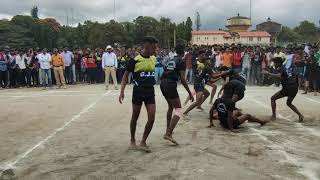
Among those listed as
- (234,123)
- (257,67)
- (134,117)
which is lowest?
(234,123)

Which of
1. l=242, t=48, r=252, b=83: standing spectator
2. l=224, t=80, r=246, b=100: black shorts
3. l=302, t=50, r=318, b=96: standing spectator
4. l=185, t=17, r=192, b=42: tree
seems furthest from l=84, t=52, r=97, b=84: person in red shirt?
l=185, t=17, r=192, b=42: tree

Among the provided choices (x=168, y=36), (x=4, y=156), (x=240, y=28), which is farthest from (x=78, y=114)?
(x=240, y=28)

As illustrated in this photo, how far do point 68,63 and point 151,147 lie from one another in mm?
17097

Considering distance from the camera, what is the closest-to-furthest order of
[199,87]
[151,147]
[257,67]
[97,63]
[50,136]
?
[151,147], [50,136], [199,87], [257,67], [97,63]

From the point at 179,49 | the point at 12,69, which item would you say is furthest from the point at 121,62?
the point at 179,49

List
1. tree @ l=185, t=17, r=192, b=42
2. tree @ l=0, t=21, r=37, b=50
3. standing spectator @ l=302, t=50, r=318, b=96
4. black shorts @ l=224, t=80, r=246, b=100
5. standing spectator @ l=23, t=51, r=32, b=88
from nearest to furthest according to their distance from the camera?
black shorts @ l=224, t=80, r=246, b=100 → standing spectator @ l=302, t=50, r=318, b=96 → standing spectator @ l=23, t=51, r=32, b=88 → tree @ l=185, t=17, r=192, b=42 → tree @ l=0, t=21, r=37, b=50

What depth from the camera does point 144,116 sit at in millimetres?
14031

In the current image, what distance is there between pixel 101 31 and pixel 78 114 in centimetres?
8460

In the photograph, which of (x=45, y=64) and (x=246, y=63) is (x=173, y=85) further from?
(x=246, y=63)

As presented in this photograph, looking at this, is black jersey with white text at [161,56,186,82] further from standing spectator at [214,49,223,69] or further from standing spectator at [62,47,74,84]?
standing spectator at [62,47,74,84]

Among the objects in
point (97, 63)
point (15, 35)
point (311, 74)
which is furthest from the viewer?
point (15, 35)

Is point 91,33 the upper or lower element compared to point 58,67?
upper

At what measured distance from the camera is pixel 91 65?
88.3ft

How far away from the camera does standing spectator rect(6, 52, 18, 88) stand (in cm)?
2519
